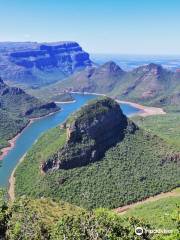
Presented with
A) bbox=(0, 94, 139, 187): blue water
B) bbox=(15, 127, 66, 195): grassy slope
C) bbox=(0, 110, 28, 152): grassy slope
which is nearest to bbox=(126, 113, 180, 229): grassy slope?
bbox=(15, 127, 66, 195): grassy slope

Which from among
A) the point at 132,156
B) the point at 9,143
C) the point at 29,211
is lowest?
the point at 9,143

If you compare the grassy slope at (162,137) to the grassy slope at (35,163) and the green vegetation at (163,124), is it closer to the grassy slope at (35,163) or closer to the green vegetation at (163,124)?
the green vegetation at (163,124)

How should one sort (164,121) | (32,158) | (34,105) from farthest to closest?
(34,105)
(164,121)
(32,158)

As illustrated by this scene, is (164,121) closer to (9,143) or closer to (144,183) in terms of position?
(9,143)

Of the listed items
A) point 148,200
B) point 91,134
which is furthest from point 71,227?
point 91,134

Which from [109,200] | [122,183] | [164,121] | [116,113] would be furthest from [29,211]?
[164,121]
